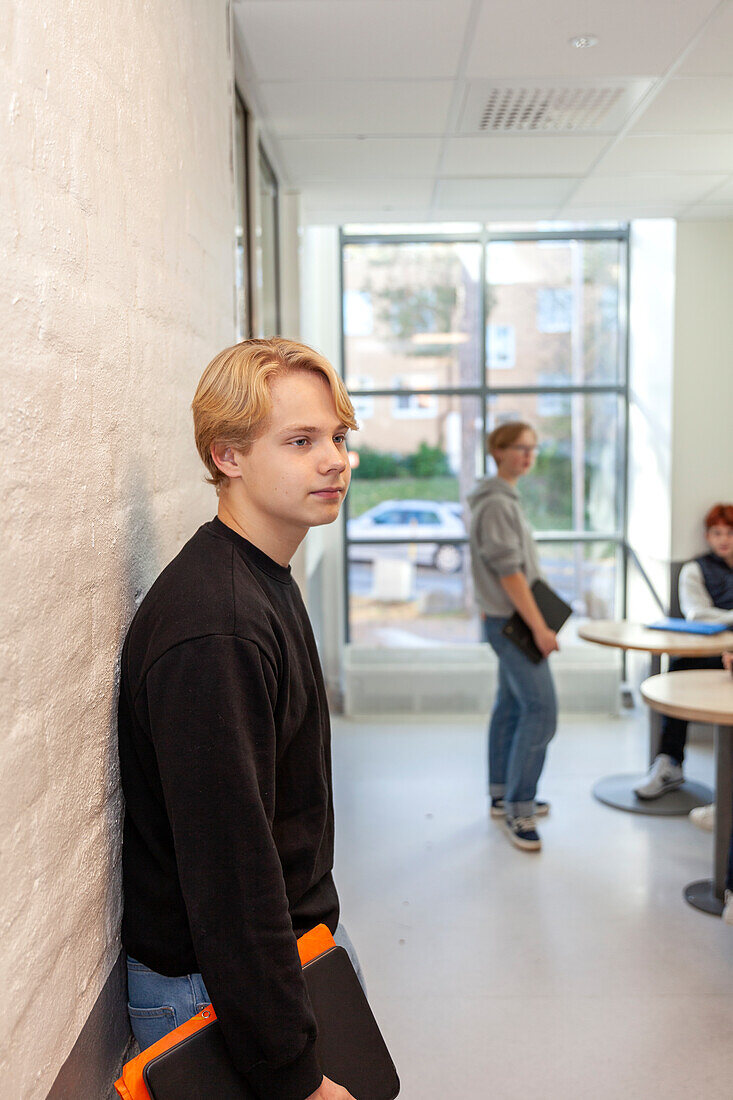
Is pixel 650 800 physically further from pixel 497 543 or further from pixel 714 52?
pixel 714 52

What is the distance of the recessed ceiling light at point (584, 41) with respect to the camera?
108 inches

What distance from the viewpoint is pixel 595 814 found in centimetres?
393

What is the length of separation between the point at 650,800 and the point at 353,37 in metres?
3.09

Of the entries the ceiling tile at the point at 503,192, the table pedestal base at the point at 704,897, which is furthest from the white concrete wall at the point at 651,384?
the table pedestal base at the point at 704,897

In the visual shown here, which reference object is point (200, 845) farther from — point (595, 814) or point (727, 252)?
point (727, 252)

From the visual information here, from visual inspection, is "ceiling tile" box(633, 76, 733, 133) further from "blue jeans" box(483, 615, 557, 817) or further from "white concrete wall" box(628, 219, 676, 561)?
"blue jeans" box(483, 615, 557, 817)

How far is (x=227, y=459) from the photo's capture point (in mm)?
1221

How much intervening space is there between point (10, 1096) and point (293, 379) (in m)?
0.81

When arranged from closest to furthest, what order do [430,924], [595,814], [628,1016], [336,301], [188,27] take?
1. [188,27]
2. [628,1016]
3. [430,924]
4. [595,814]
5. [336,301]

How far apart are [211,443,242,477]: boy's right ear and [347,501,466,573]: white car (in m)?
4.54

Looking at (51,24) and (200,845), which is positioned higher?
(51,24)

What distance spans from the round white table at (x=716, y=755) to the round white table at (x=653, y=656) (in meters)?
0.37

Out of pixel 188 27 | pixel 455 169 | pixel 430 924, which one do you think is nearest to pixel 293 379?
pixel 188 27

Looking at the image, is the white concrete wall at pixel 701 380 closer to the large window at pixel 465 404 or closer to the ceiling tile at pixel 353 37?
the large window at pixel 465 404
